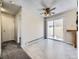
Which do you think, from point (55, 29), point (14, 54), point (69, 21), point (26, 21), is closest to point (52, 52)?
point (14, 54)

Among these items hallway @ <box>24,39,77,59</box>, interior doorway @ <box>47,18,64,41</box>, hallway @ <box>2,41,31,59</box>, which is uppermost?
interior doorway @ <box>47,18,64,41</box>

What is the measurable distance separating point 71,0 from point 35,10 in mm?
3187

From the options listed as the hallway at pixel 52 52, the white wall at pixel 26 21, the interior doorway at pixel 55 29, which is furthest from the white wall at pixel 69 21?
the white wall at pixel 26 21

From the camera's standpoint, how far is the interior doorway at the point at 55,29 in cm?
896

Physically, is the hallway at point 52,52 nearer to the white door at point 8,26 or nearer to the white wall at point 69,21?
the white wall at point 69,21

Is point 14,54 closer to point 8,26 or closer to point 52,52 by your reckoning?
point 52,52

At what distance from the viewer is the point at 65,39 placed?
26.1 ft

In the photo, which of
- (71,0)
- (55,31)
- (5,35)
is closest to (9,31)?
(5,35)

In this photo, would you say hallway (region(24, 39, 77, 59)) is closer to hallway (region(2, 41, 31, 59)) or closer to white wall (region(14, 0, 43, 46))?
hallway (region(2, 41, 31, 59))

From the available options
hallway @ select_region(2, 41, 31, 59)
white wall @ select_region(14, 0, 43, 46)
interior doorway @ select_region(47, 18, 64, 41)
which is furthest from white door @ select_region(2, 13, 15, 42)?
interior doorway @ select_region(47, 18, 64, 41)

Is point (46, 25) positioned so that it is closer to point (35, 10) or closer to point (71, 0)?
point (35, 10)

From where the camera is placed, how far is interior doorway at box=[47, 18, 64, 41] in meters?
8.96

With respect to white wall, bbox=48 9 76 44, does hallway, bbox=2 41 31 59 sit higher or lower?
lower

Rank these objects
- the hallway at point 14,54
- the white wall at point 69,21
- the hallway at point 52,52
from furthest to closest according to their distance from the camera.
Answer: the white wall at point 69,21 → the hallway at point 52,52 → the hallway at point 14,54
